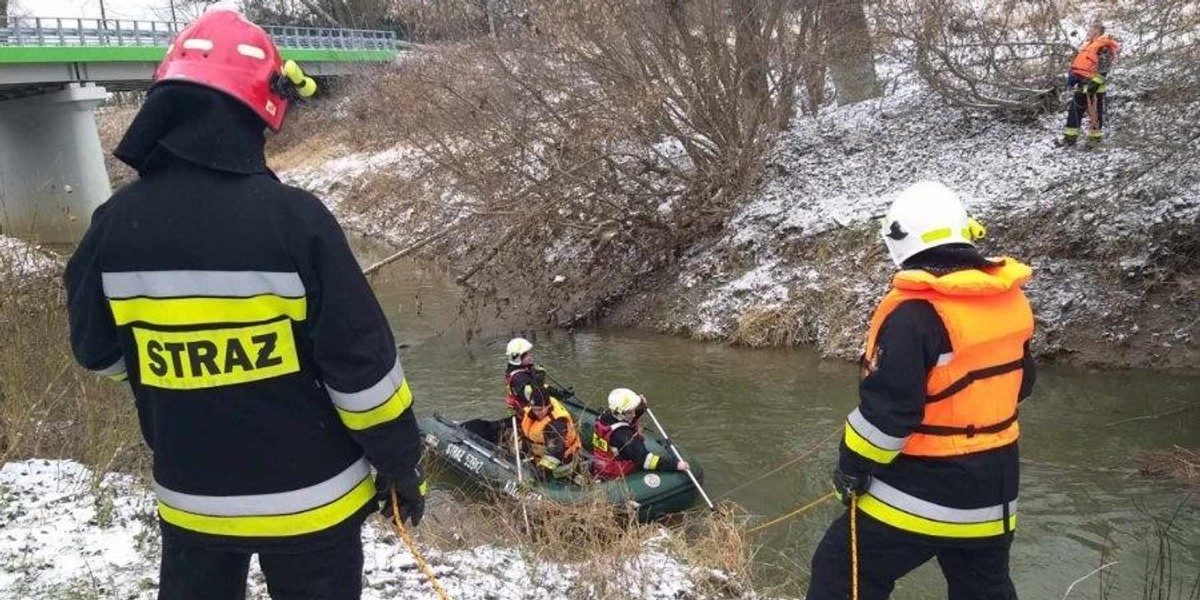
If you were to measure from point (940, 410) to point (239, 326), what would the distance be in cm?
199

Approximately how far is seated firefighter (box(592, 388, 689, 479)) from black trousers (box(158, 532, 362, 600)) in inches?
185

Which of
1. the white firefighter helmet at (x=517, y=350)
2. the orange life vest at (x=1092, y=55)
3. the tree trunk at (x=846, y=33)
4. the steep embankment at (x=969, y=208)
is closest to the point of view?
the white firefighter helmet at (x=517, y=350)

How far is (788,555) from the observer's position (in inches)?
238

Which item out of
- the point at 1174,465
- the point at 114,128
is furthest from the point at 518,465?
the point at 114,128

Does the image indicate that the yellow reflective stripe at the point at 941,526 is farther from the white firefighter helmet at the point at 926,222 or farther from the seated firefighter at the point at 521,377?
the seated firefighter at the point at 521,377

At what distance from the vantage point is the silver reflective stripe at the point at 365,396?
203 centimetres

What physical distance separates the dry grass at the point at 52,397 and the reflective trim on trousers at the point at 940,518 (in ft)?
12.7

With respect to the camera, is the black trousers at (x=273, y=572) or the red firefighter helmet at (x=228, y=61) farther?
the black trousers at (x=273, y=572)

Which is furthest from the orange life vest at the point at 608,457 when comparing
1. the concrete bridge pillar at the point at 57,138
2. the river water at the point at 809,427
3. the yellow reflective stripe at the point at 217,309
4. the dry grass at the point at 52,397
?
the concrete bridge pillar at the point at 57,138

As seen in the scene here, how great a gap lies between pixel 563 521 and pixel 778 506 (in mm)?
2483

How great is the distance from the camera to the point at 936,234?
2730 millimetres

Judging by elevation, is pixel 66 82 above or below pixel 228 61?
above

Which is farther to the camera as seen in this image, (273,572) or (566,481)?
(566,481)

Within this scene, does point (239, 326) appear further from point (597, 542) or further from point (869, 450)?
point (597, 542)
